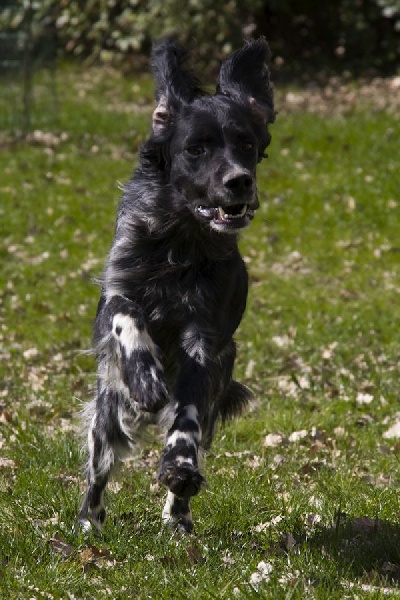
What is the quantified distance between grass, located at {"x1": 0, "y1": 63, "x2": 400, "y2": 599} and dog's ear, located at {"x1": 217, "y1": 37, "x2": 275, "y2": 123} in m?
2.00

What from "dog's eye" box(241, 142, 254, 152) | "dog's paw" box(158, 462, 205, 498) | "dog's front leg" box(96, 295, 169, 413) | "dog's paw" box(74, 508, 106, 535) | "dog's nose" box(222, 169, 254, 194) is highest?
"dog's eye" box(241, 142, 254, 152)

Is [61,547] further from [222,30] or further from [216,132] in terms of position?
[222,30]

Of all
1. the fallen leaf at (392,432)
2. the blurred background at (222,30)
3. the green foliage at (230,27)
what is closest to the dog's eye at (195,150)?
the fallen leaf at (392,432)

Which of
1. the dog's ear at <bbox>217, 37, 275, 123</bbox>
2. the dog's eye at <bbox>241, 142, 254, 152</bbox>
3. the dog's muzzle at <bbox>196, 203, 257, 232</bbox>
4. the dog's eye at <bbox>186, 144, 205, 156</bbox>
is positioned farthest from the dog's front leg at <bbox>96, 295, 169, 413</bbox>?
the dog's ear at <bbox>217, 37, 275, 123</bbox>

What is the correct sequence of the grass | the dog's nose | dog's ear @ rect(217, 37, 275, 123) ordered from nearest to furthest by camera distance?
the grass → the dog's nose → dog's ear @ rect(217, 37, 275, 123)

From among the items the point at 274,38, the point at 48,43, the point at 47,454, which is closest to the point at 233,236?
the point at 47,454

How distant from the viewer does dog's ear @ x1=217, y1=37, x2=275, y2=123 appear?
19.1 ft

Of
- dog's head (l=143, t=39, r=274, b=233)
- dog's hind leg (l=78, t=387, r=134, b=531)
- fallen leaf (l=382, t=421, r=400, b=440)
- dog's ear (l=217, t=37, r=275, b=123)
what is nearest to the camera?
dog's head (l=143, t=39, r=274, b=233)

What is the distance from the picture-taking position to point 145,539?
5.25m

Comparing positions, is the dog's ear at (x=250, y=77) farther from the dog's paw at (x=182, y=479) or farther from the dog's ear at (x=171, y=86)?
the dog's paw at (x=182, y=479)

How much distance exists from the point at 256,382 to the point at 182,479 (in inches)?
177

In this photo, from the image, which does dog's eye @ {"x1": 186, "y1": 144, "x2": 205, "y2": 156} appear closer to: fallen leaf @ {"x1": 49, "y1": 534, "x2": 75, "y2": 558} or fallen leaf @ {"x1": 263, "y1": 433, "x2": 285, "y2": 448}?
fallen leaf @ {"x1": 49, "y1": 534, "x2": 75, "y2": 558}

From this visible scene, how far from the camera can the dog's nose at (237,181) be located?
5.14 meters

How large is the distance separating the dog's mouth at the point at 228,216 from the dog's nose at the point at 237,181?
93mm
